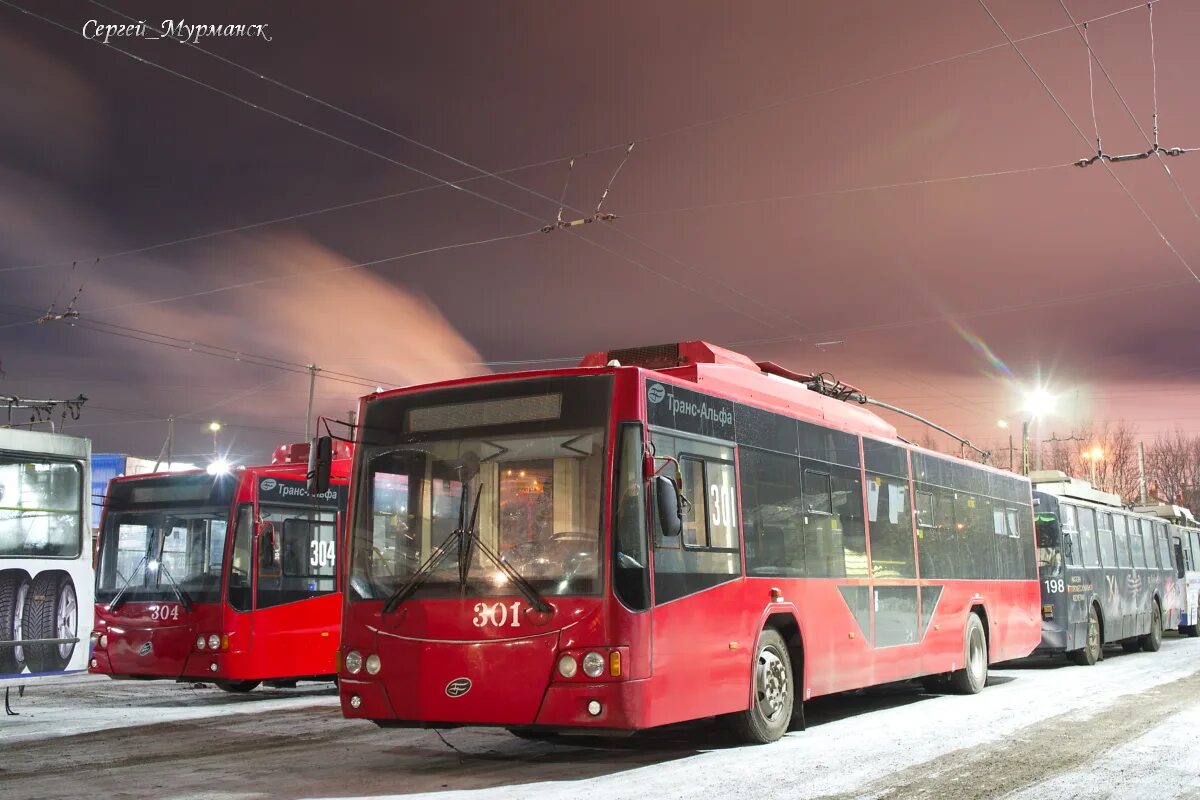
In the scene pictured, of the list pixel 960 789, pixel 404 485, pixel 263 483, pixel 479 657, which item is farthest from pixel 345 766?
pixel 263 483

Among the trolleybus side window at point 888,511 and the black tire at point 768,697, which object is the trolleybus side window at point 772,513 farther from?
the trolleybus side window at point 888,511

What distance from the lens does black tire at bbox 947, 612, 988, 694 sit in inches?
601

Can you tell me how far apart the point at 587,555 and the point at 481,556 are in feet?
2.65

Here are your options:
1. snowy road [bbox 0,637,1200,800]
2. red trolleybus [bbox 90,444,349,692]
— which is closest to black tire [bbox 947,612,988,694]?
snowy road [bbox 0,637,1200,800]

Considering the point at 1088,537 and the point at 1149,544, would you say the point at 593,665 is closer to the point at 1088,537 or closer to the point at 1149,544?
the point at 1088,537

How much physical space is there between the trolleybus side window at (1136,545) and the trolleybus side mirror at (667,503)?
771 inches

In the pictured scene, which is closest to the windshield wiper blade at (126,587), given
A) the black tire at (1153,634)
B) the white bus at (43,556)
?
the white bus at (43,556)

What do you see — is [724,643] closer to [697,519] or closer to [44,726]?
[697,519]

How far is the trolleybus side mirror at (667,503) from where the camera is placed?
8516mm

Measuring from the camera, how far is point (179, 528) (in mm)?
15414

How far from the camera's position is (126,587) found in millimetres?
15508

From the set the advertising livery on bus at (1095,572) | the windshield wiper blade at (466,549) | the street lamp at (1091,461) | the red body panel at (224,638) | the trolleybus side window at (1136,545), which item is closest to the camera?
the windshield wiper blade at (466,549)

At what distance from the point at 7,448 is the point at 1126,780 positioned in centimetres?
1103

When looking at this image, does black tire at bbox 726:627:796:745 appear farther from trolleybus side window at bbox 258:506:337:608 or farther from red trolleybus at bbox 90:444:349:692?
trolleybus side window at bbox 258:506:337:608
